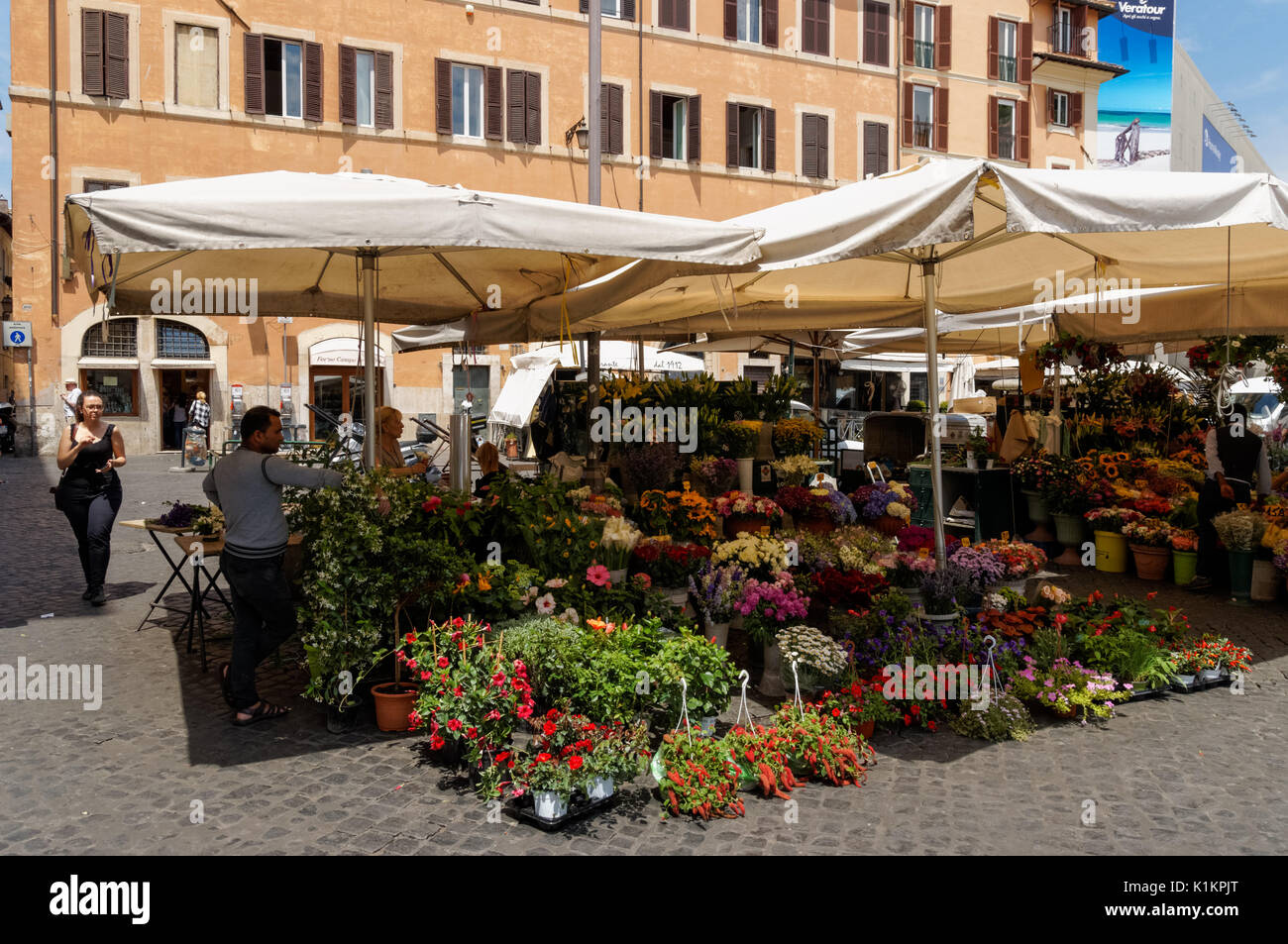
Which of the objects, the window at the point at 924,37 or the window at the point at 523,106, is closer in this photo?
the window at the point at 523,106

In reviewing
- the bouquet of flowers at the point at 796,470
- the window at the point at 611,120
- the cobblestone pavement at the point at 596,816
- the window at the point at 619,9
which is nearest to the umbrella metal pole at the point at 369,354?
the cobblestone pavement at the point at 596,816

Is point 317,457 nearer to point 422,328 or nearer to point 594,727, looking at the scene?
point 594,727

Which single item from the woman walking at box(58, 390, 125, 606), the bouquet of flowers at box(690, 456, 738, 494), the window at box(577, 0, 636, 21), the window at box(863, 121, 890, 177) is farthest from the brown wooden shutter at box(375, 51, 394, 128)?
the bouquet of flowers at box(690, 456, 738, 494)

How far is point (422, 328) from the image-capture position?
30.2 ft

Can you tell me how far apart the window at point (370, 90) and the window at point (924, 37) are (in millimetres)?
15777

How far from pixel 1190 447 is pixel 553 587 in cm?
723

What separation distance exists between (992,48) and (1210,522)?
27.5 metres

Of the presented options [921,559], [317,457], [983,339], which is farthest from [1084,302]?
[317,457]

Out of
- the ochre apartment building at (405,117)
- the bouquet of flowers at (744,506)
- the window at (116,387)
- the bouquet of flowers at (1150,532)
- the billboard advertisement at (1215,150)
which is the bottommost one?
the bouquet of flowers at (1150,532)

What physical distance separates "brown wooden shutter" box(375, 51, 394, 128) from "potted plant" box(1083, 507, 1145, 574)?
19477mm

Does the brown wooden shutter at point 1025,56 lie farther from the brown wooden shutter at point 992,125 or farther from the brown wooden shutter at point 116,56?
the brown wooden shutter at point 116,56

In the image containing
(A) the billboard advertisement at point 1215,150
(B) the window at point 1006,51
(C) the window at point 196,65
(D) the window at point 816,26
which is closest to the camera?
(C) the window at point 196,65

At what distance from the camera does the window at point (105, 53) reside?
69.0 ft

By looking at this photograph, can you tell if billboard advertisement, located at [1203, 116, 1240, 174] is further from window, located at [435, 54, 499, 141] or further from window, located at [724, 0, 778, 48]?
window, located at [435, 54, 499, 141]
